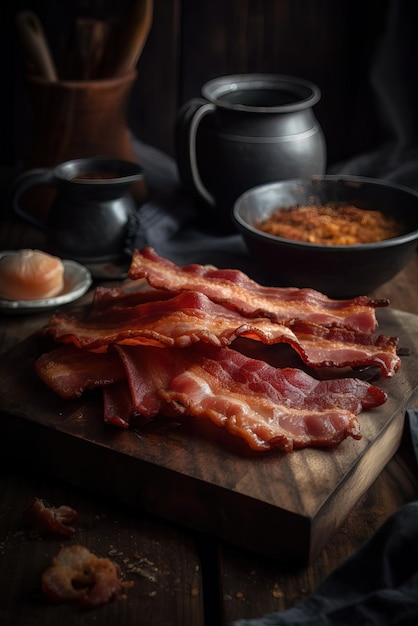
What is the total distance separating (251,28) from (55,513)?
5.93 feet

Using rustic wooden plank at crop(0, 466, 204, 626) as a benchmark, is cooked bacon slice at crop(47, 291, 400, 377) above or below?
above

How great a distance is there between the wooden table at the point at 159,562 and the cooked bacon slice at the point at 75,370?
0.13m

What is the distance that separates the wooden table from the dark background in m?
1.57

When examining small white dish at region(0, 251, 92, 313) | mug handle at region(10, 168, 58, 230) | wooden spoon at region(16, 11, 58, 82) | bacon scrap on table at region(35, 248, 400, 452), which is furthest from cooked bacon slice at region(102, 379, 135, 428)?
wooden spoon at region(16, 11, 58, 82)

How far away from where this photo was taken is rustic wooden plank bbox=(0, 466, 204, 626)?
1053 millimetres

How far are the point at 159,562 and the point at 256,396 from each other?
29cm

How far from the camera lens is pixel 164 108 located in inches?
106

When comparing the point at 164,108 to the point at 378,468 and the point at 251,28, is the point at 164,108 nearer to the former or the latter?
the point at 251,28

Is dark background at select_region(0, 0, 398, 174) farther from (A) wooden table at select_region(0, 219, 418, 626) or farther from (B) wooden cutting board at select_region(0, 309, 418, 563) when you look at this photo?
Answer: (A) wooden table at select_region(0, 219, 418, 626)

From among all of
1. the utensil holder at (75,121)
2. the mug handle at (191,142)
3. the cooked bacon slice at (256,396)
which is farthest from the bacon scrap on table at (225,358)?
the utensil holder at (75,121)

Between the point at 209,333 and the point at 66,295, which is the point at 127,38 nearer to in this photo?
the point at 66,295

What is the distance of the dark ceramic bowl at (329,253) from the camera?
1.72 m

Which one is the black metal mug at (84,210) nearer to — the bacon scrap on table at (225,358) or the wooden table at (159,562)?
the bacon scrap on table at (225,358)

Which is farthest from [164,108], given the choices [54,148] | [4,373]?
[4,373]
